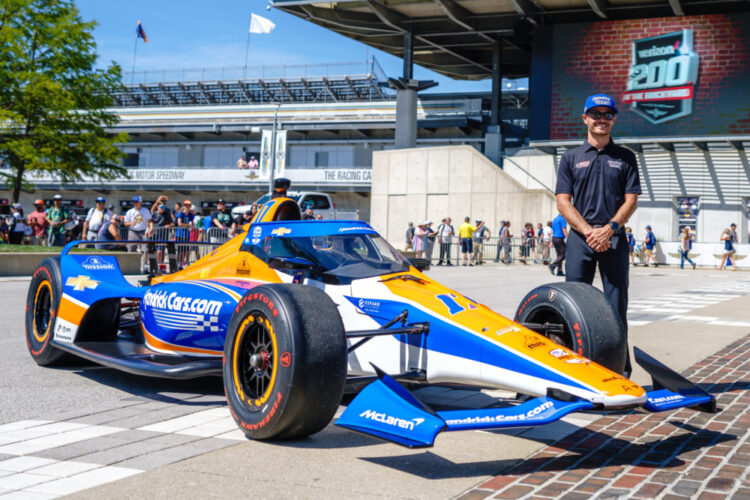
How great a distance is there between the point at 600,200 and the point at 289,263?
7.42 ft

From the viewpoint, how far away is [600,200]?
5824 millimetres

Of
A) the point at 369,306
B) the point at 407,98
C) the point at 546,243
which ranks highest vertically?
the point at 407,98

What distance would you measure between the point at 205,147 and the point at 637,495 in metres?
60.4

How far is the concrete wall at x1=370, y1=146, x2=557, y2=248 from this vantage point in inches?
1447

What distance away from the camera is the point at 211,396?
575 cm

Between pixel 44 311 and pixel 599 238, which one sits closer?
pixel 599 238

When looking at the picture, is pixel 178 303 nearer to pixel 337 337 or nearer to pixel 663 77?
pixel 337 337

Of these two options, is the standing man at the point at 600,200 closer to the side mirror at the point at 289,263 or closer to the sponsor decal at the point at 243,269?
the side mirror at the point at 289,263

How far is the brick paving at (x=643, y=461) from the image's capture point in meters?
3.63

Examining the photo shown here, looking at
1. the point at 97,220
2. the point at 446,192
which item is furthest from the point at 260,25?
the point at 97,220

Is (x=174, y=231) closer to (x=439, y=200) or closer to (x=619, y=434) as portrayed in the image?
(x=619, y=434)

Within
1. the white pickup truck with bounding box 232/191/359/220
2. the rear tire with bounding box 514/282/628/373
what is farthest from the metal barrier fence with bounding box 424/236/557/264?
the rear tire with bounding box 514/282/628/373

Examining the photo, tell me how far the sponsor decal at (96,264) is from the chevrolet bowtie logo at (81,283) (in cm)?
14

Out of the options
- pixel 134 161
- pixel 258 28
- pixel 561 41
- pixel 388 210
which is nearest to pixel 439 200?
pixel 388 210
